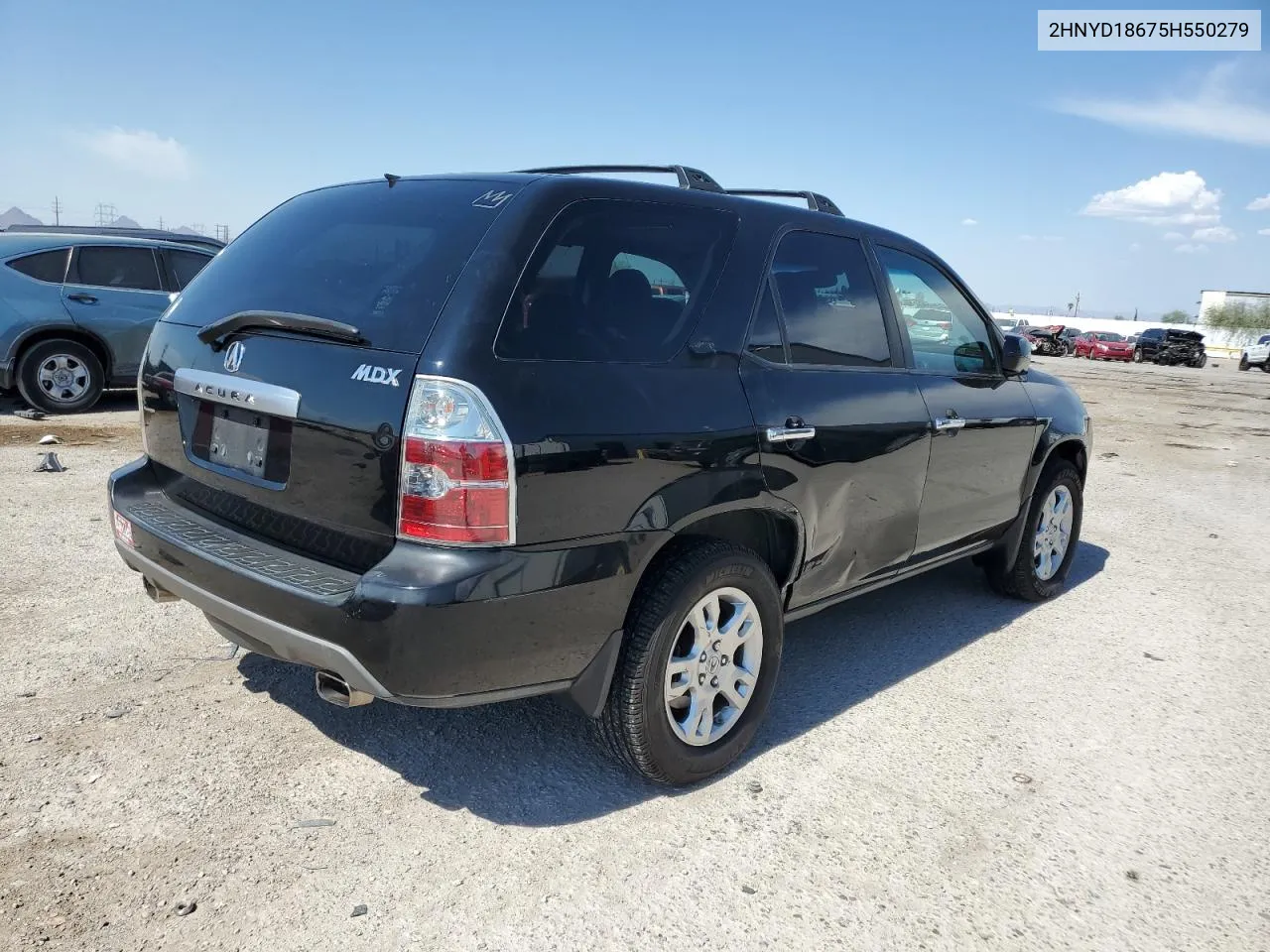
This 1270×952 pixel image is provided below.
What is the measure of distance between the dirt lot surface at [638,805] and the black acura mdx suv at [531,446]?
0.40 meters

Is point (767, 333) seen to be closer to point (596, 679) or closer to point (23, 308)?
point (596, 679)

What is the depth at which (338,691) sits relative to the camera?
8.43 feet

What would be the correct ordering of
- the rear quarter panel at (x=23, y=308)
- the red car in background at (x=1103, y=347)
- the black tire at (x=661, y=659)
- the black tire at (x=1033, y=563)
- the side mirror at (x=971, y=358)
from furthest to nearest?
the red car in background at (x=1103, y=347) → the rear quarter panel at (x=23, y=308) → the black tire at (x=1033, y=563) → the side mirror at (x=971, y=358) → the black tire at (x=661, y=659)

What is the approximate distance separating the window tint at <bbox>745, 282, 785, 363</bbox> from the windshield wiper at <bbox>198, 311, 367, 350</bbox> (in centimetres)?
127

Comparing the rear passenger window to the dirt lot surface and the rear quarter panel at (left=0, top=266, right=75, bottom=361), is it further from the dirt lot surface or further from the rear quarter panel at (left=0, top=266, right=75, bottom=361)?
the rear quarter panel at (left=0, top=266, right=75, bottom=361)

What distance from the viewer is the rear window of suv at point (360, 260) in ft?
8.45

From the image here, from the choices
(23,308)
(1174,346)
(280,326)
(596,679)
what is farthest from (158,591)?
(1174,346)

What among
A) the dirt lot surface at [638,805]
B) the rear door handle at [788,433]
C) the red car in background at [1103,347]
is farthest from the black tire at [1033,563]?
the red car in background at [1103,347]

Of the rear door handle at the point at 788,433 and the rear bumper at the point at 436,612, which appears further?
the rear door handle at the point at 788,433

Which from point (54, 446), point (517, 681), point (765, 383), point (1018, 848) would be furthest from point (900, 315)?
point (54, 446)

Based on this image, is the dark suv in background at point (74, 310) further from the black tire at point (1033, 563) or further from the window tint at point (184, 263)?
the black tire at point (1033, 563)

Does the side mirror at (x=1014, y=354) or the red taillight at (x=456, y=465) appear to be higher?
the side mirror at (x=1014, y=354)

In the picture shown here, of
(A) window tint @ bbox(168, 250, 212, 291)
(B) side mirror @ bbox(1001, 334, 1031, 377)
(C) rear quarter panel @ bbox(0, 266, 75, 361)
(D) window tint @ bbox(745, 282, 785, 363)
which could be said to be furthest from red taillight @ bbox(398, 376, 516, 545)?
(A) window tint @ bbox(168, 250, 212, 291)

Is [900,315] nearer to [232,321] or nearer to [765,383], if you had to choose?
[765,383]
